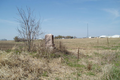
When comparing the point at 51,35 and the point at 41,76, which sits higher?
the point at 51,35

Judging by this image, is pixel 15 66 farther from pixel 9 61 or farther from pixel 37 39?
pixel 37 39

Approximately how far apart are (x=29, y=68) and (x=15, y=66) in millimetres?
687

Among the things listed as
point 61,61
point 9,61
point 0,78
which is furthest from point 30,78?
point 61,61

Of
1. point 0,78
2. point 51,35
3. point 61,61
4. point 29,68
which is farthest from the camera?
point 51,35

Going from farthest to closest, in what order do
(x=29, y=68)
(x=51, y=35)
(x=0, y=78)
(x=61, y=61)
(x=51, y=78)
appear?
(x=51, y=35) < (x=61, y=61) < (x=29, y=68) < (x=51, y=78) < (x=0, y=78)

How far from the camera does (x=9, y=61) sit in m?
4.43

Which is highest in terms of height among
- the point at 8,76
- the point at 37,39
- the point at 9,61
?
the point at 37,39

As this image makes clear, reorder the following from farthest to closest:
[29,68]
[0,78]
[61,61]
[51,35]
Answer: [51,35]
[61,61]
[29,68]
[0,78]

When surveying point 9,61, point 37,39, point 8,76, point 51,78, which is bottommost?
point 51,78

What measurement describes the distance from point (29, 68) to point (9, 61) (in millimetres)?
1054

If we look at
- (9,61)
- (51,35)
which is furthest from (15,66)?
(51,35)

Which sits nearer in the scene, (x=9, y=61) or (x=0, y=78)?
(x=0, y=78)

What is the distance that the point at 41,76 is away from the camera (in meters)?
4.00

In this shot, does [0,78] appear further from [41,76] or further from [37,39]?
[37,39]
